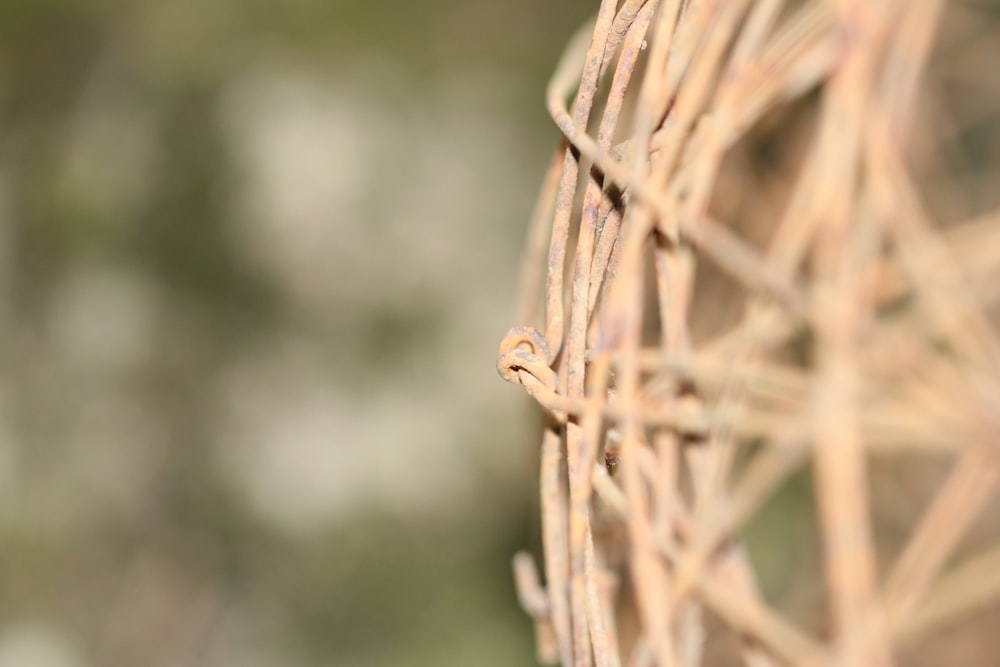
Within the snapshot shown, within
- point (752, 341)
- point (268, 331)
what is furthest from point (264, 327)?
point (752, 341)

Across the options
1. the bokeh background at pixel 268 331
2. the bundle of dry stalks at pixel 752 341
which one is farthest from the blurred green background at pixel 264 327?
the bundle of dry stalks at pixel 752 341

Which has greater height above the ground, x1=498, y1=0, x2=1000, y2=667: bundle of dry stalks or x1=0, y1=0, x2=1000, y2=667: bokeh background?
x1=0, y1=0, x2=1000, y2=667: bokeh background

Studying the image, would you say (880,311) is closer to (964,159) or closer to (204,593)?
(964,159)

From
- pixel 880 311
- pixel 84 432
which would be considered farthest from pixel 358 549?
pixel 880 311

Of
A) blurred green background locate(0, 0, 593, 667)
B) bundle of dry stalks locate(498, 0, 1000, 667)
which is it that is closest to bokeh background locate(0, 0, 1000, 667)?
blurred green background locate(0, 0, 593, 667)

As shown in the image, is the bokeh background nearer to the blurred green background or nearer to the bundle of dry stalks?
the blurred green background

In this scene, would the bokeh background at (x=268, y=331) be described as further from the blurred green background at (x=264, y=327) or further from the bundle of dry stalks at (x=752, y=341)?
the bundle of dry stalks at (x=752, y=341)

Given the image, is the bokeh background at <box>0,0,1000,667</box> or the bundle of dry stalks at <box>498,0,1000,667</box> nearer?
the bundle of dry stalks at <box>498,0,1000,667</box>
